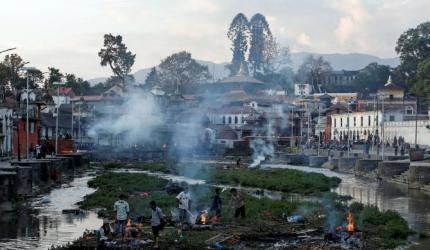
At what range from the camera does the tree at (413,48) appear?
5719 inches

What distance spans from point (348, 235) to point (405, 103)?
10870cm

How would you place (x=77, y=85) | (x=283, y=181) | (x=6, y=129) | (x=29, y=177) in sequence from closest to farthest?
(x=29, y=177) < (x=283, y=181) < (x=6, y=129) < (x=77, y=85)

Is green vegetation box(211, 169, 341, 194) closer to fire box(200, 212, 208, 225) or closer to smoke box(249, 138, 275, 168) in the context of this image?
fire box(200, 212, 208, 225)

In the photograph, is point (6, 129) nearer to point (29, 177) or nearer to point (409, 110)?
point (29, 177)

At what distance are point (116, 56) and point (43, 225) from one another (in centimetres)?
13350

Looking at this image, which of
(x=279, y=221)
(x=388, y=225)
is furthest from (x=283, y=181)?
(x=388, y=225)

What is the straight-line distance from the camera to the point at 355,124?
133 metres

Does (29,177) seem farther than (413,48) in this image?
No

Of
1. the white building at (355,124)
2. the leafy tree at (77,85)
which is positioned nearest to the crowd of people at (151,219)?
the white building at (355,124)

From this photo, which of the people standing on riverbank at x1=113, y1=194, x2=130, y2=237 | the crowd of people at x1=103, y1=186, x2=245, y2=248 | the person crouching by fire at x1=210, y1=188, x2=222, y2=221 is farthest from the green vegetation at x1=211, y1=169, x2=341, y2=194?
the people standing on riverbank at x1=113, y1=194, x2=130, y2=237

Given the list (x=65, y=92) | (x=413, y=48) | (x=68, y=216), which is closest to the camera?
(x=68, y=216)

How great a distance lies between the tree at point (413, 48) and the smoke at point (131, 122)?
57603 millimetres

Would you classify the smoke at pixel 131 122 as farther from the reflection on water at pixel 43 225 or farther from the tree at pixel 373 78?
the tree at pixel 373 78

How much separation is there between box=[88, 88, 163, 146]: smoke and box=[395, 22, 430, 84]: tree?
57.6 meters
